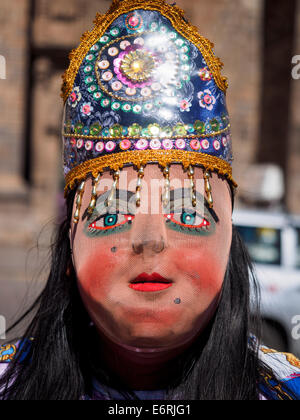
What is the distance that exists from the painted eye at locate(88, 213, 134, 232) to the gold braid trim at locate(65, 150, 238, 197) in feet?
0.38

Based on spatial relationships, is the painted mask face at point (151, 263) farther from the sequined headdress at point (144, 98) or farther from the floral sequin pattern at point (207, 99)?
the floral sequin pattern at point (207, 99)

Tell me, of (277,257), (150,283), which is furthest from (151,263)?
(277,257)

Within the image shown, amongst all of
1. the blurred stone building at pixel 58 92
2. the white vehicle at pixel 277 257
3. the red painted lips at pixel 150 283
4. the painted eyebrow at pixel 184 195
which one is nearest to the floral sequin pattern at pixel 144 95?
the painted eyebrow at pixel 184 195

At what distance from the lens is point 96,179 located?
1344mm

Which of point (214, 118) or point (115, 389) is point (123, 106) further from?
point (115, 389)

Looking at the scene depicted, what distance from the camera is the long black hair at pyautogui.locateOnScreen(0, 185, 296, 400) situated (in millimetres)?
1428

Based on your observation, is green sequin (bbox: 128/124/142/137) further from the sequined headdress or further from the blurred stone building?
the blurred stone building

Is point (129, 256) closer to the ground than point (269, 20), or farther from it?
closer to the ground

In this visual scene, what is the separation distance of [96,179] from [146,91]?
10.4 inches

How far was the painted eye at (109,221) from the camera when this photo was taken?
1296 millimetres

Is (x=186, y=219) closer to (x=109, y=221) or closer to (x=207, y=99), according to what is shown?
(x=109, y=221)

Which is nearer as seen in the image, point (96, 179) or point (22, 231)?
point (96, 179)

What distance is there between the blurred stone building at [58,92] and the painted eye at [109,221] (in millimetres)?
7285

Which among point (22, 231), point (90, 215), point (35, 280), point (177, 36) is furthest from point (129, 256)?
point (22, 231)
